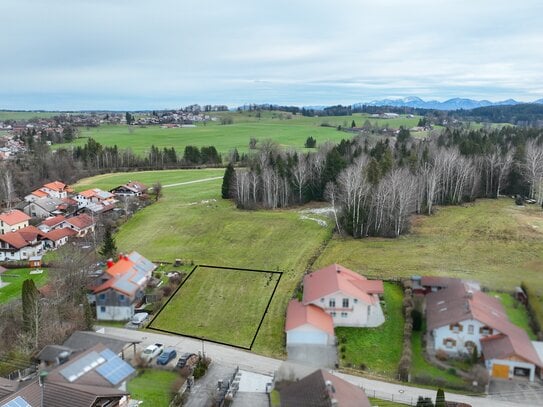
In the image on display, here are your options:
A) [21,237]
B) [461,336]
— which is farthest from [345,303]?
[21,237]

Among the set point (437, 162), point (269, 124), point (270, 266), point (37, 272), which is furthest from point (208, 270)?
point (269, 124)

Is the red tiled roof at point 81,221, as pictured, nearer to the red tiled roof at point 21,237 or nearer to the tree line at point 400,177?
the red tiled roof at point 21,237

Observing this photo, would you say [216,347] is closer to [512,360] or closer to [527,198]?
[512,360]

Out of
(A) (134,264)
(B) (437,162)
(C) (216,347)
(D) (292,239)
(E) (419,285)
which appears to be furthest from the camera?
(B) (437,162)

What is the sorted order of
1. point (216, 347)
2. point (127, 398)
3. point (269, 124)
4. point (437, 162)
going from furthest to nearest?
point (269, 124) < point (437, 162) < point (216, 347) < point (127, 398)

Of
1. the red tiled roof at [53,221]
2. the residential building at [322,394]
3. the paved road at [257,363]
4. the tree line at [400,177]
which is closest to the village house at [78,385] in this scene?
the paved road at [257,363]

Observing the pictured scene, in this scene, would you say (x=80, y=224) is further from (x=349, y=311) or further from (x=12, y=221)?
(x=349, y=311)
